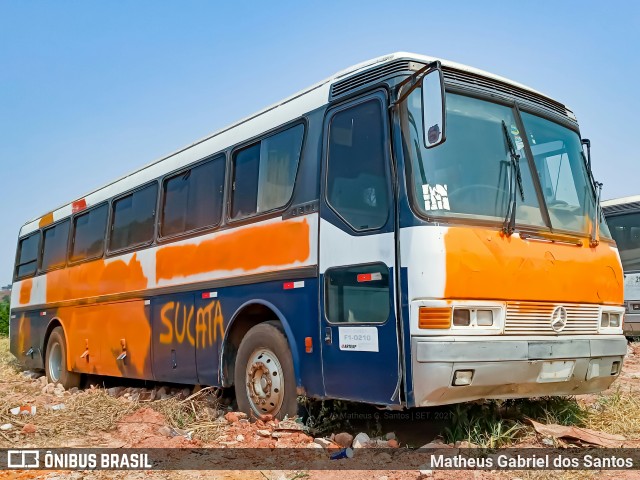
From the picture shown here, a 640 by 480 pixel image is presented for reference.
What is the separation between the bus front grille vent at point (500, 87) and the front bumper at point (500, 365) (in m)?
2.16

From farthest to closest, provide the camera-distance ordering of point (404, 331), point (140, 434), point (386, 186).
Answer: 1. point (140, 434)
2. point (386, 186)
3. point (404, 331)

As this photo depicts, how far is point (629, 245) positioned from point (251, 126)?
10501 mm

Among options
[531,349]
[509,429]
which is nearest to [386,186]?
[531,349]

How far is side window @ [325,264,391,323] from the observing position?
5461 millimetres

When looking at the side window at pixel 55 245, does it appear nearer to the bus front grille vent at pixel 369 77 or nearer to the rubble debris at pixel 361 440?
the bus front grille vent at pixel 369 77

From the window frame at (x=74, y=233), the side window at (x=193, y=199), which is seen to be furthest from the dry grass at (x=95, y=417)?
the window frame at (x=74, y=233)

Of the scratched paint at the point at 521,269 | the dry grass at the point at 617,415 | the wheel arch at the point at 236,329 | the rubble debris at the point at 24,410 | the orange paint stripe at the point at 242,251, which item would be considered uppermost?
the orange paint stripe at the point at 242,251

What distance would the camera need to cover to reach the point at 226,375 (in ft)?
24.4

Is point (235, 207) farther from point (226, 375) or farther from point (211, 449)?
point (211, 449)

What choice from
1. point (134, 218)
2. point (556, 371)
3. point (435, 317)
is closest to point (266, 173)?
point (435, 317)

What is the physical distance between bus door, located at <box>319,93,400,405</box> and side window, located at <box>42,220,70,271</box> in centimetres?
786

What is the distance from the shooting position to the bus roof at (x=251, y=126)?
6.12m

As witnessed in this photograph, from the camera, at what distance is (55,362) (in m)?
12.7

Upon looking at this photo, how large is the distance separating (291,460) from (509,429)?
178cm
